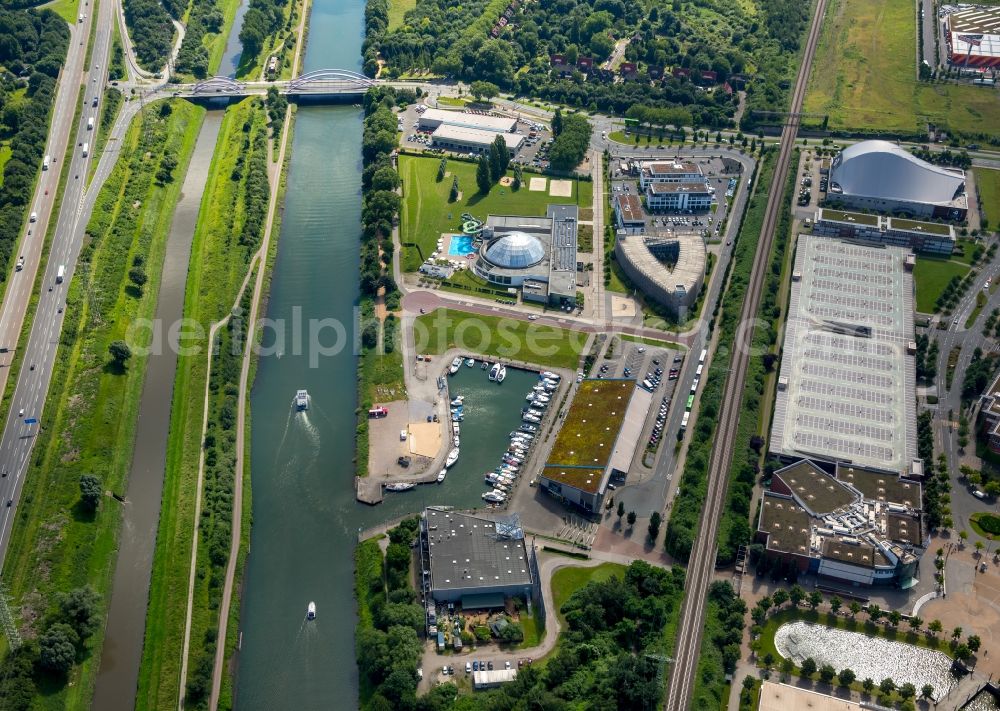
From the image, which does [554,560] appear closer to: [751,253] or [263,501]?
[263,501]

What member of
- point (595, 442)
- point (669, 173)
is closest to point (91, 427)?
point (595, 442)

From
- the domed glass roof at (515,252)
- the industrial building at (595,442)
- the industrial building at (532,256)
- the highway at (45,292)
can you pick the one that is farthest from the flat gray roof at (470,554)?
the domed glass roof at (515,252)

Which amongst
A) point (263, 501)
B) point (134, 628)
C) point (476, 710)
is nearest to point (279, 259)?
point (263, 501)

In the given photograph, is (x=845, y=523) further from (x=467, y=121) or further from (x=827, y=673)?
(x=467, y=121)

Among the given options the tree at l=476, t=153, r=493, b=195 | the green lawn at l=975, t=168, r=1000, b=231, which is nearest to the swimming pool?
the tree at l=476, t=153, r=493, b=195

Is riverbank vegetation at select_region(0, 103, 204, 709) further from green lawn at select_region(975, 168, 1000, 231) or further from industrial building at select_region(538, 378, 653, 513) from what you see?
green lawn at select_region(975, 168, 1000, 231)

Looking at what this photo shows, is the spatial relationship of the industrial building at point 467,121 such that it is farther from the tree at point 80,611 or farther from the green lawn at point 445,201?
the tree at point 80,611
